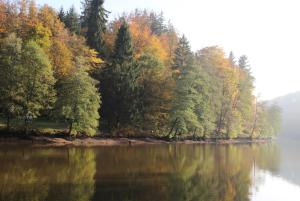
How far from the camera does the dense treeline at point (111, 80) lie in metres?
52.3

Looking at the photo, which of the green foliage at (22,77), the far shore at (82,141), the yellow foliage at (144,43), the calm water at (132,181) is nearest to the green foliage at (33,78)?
the green foliage at (22,77)

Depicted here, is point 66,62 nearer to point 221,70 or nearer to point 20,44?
point 20,44

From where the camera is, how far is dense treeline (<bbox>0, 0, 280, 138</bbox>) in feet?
172

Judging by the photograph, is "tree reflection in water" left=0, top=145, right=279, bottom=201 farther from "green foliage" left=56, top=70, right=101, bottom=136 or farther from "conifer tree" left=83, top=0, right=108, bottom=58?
"conifer tree" left=83, top=0, right=108, bottom=58

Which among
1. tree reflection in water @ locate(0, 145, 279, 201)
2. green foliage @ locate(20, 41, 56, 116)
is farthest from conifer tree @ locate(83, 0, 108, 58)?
tree reflection in water @ locate(0, 145, 279, 201)

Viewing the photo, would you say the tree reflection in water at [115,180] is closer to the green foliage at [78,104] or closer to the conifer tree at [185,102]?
the green foliage at [78,104]

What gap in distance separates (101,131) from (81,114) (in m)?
9.31

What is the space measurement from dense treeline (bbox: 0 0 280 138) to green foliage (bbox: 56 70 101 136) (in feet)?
0.44

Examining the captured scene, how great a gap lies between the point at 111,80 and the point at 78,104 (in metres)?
11.9

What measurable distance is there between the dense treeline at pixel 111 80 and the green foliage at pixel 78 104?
5.3 inches

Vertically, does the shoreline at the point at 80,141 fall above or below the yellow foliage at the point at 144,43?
below

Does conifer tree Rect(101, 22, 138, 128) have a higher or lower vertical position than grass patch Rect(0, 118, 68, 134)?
higher

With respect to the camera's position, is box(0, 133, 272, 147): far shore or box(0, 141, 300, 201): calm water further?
box(0, 133, 272, 147): far shore

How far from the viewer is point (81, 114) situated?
54188mm
